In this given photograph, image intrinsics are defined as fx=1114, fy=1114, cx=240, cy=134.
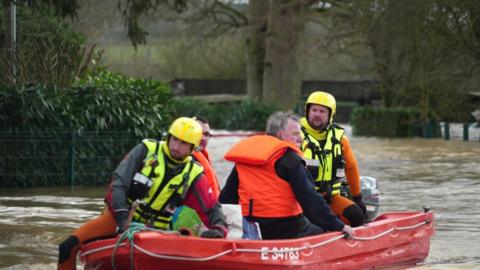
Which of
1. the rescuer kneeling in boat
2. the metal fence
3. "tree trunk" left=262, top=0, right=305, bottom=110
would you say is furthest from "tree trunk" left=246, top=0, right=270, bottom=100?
the rescuer kneeling in boat

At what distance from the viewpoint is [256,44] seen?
49.8m

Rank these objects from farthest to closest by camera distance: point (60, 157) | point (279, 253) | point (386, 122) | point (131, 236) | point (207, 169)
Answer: point (386, 122)
point (60, 157)
point (207, 169)
point (279, 253)
point (131, 236)

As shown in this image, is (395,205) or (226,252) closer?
(226,252)

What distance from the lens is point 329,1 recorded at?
150 ft

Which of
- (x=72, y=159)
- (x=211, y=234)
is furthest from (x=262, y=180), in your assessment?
(x=72, y=159)

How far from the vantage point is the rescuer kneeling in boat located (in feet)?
32.7

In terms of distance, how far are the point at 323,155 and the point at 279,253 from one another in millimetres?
2624

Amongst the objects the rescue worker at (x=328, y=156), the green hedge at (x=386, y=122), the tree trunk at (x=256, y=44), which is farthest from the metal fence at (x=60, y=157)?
the tree trunk at (x=256, y=44)

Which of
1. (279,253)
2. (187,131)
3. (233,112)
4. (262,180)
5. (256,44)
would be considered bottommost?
(279,253)

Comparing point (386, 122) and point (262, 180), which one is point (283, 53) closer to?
point (386, 122)

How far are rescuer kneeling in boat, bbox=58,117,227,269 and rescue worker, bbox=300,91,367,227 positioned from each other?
253cm

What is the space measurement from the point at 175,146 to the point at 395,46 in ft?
110

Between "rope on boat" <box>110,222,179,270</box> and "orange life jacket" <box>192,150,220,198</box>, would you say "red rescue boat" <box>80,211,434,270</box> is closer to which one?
"rope on boat" <box>110,222,179,270</box>

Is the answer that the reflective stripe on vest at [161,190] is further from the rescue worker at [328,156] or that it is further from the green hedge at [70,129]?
the green hedge at [70,129]
